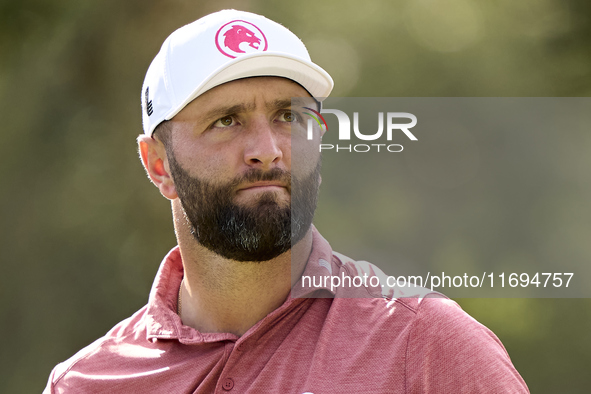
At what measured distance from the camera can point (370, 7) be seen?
5660mm

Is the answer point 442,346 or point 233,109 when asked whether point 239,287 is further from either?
point 442,346

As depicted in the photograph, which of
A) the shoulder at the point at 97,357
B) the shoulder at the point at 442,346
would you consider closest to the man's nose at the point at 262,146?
the shoulder at the point at 442,346

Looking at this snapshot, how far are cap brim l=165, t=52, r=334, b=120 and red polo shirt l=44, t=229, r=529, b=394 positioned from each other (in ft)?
1.71

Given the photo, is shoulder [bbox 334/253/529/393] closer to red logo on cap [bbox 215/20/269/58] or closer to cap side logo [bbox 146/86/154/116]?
red logo on cap [bbox 215/20/269/58]

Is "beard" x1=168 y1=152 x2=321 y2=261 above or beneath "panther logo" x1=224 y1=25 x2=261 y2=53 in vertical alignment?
beneath

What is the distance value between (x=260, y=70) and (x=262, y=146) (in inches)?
9.8

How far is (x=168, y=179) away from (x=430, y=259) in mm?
912

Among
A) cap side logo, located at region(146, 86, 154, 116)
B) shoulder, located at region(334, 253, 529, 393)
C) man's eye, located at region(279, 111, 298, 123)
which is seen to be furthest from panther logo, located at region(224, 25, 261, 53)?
shoulder, located at region(334, 253, 529, 393)

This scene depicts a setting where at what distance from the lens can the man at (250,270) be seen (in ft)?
6.13

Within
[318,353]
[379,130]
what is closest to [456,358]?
[318,353]

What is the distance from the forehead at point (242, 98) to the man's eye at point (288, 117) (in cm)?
3

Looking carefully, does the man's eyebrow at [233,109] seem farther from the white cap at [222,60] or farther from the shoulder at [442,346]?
the shoulder at [442,346]

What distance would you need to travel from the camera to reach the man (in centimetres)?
187

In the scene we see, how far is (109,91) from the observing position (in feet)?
19.5
